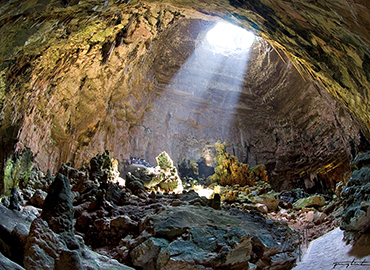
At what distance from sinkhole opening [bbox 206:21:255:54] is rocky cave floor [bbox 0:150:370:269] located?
26282 millimetres

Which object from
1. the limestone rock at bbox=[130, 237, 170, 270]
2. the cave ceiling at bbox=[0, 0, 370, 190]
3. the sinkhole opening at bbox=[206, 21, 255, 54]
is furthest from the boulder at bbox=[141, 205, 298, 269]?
the sinkhole opening at bbox=[206, 21, 255, 54]

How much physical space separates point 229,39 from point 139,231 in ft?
110

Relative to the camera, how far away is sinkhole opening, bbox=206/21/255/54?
3438cm

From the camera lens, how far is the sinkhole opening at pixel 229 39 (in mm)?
34375

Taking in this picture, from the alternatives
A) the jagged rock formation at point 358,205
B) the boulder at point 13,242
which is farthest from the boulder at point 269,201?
the boulder at point 13,242

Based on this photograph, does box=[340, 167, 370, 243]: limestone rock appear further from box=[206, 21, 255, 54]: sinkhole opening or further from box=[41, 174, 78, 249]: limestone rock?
box=[206, 21, 255, 54]: sinkhole opening

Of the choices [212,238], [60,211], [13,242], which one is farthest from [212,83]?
[13,242]

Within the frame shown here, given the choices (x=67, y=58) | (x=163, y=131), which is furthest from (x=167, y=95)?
(x=67, y=58)

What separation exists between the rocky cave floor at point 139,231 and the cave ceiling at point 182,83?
3.20 meters

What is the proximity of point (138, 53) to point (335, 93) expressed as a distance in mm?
13695

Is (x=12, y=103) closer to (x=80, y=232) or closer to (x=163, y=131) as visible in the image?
(x=80, y=232)

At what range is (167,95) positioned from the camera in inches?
1200

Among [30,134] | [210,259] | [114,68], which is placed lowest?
[210,259]

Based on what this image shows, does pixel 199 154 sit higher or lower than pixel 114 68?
lower
